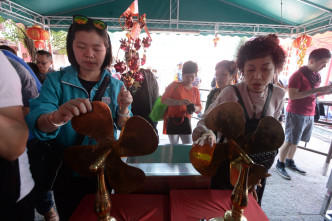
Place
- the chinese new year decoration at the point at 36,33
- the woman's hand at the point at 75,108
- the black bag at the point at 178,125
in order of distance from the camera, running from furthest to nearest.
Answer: the chinese new year decoration at the point at 36,33, the black bag at the point at 178,125, the woman's hand at the point at 75,108

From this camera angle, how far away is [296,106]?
245cm

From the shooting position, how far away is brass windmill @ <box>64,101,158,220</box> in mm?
561

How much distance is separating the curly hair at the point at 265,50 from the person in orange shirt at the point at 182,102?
1223mm

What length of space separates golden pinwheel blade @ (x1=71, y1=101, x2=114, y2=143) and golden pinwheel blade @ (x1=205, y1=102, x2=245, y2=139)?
14.0 inches

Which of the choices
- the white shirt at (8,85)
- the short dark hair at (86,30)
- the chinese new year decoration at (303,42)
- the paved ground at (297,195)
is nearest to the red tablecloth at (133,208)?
the white shirt at (8,85)

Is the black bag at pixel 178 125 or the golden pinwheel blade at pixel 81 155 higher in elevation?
the golden pinwheel blade at pixel 81 155

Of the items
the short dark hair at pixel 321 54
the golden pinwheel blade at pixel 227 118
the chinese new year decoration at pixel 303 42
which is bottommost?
the golden pinwheel blade at pixel 227 118

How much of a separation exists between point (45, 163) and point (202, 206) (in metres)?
0.82

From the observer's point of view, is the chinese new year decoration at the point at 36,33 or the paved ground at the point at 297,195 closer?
the paved ground at the point at 297,195

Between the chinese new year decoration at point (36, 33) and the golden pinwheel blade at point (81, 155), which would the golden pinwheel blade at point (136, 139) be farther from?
the chinese new year decoration at point (36, 33)

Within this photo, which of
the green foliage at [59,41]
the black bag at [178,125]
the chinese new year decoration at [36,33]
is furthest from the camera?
the green foliage at [59,41]

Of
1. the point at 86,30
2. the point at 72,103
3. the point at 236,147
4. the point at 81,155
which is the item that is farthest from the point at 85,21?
the point at 236,147

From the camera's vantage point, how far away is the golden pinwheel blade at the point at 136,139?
0.56 m

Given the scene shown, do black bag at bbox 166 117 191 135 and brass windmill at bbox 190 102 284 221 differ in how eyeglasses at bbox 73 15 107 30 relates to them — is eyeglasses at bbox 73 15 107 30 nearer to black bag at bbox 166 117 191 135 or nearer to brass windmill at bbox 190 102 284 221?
brass windmill at bbox 190 102 284 221
